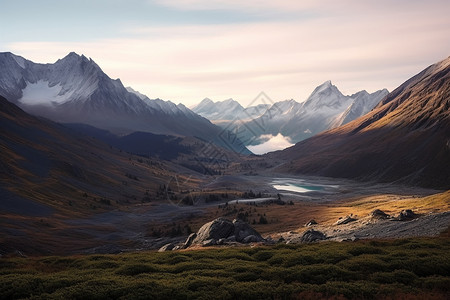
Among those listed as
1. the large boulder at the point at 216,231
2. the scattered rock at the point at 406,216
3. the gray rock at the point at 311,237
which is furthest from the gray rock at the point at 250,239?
the scattered rock at the point at 406,216

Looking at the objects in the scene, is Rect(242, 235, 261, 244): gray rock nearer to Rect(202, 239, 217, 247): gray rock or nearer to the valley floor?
Rect(202, 239, 217, 247): gray rock

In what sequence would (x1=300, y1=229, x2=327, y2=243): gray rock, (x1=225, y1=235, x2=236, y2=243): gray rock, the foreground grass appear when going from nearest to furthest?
the foreground grass → (x1=300, y1=229, x2=327, y2=243): gray rock → (x1=225, y1=235, x2=236, y2=243): gray rock

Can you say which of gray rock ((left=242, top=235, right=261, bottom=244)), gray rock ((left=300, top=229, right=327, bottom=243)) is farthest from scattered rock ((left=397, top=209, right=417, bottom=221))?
Result: gray rock ((left=242, top=235, right=261, bottom=244))

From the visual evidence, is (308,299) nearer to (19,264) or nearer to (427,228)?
(19,264)

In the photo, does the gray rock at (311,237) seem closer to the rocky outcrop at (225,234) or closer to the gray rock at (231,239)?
the rocky outcrop at (225,234)

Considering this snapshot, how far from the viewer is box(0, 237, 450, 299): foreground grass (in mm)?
30859

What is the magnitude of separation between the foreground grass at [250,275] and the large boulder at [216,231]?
2797 cm

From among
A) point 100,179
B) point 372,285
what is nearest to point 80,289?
point 372,285

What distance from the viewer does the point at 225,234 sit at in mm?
75250

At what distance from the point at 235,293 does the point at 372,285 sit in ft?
34.6

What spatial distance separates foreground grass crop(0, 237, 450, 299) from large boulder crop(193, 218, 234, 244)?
1101 inches

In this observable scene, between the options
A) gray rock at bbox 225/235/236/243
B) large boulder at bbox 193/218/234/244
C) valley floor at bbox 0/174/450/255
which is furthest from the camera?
valley floor at bbox 0/174/450/255

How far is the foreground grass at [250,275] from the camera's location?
30.9 metres

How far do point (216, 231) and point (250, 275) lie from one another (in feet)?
132
